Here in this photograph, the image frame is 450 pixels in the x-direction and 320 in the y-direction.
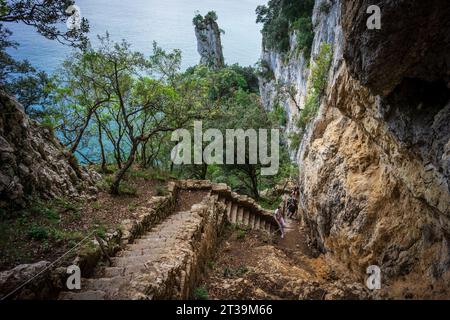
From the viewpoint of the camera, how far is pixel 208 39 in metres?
53.9

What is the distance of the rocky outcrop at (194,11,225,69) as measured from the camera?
174ft

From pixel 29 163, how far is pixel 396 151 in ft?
36.4

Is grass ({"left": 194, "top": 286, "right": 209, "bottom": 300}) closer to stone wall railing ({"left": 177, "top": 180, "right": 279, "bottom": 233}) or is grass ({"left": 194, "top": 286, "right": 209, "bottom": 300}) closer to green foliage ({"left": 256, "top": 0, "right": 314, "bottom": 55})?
stone wall railing ({"left": 177, "top": 180, "right": 279, "bottom": 233})

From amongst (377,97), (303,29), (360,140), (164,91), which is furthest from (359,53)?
(303,29)

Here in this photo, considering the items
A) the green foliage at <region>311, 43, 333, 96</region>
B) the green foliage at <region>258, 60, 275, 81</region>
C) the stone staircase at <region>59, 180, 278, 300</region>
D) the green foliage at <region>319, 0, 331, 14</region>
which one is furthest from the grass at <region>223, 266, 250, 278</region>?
the green foliage at <region>258, 60, 275, 81</region>

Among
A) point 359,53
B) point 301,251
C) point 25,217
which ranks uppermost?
point 359,53

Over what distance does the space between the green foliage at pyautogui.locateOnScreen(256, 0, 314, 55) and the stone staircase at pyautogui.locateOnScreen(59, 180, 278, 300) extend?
66.3 feet

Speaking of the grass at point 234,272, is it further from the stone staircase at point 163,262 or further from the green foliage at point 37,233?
the green foliage at point 37,233

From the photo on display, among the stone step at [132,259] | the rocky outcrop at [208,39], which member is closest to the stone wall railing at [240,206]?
the stone step at [132,259]

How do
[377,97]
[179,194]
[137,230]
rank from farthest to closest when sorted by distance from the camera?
[179,194] → [137,230] → [377,97]

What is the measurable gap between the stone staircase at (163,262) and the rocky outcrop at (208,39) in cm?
4517
